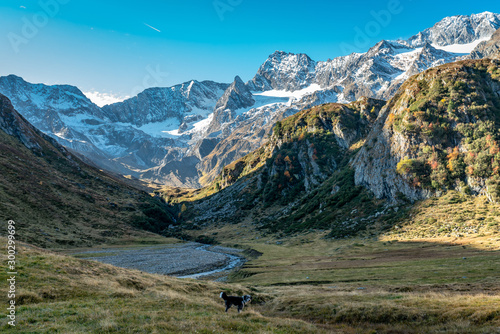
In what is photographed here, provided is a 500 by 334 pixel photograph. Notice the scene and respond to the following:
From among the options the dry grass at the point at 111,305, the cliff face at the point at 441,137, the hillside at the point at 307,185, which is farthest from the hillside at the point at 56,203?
the cliff face at the point at 441,137

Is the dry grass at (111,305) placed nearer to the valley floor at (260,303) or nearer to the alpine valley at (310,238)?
the valley floor at (260,303)

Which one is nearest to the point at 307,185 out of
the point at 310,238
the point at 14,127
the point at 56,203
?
the point at 310,238

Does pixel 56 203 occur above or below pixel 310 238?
above

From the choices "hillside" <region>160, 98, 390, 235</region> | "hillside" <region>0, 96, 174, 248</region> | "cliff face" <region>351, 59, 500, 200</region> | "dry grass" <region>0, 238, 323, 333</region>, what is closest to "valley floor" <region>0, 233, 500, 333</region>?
"dry grass" <region>0, 238, 323, 333</region>

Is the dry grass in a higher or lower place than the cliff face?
lower

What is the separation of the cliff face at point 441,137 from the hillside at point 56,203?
378ft

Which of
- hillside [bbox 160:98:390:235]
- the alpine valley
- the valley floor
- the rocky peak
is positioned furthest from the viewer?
the rocky peak

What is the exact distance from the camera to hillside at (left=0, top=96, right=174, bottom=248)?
103 metres

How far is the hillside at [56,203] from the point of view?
103000 mm

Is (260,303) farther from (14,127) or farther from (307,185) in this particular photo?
(14,127)

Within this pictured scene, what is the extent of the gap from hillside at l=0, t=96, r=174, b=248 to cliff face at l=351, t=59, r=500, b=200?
115 metres

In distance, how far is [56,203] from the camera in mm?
129250

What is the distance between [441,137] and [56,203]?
6599 inches

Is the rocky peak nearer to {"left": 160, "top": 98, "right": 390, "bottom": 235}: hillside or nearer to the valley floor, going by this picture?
{"left": 160, "top": 98, "right": 390, "bottom": 235}: hillside
